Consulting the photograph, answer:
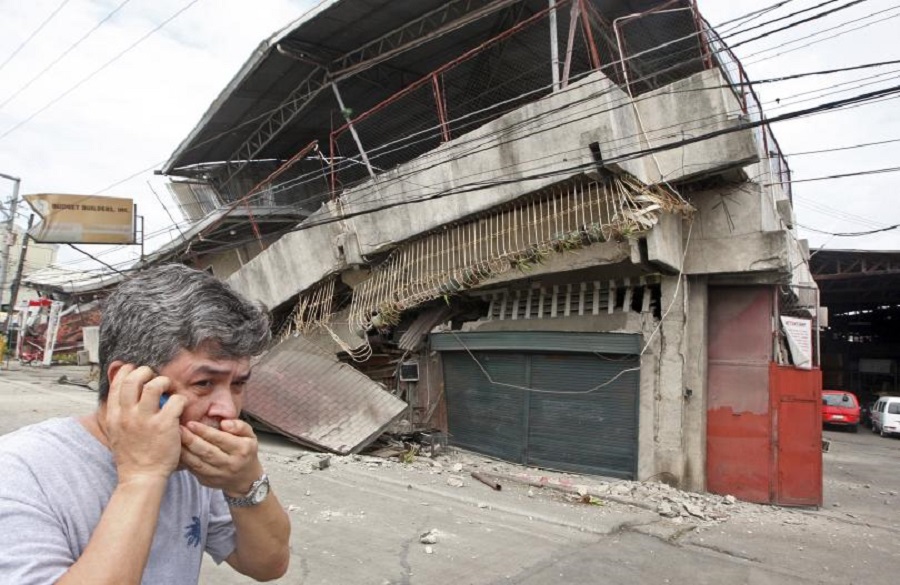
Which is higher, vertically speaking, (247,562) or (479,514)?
(247,562)

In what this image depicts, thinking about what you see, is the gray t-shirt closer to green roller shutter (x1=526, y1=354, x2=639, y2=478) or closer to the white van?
green roller shutter (x1=526, y1=354, x2=639, y2=478)

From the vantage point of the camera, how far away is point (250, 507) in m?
1.62

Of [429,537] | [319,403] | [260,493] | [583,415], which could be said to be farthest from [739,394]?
[260,493]

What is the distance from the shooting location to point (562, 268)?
28.3 feet

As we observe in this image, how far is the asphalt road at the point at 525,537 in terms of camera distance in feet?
14.7

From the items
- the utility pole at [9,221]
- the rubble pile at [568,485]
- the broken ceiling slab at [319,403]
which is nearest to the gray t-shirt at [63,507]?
the rubble pile at [568,485]

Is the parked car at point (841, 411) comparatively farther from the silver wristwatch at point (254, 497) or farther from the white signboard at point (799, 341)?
the silver wristwatch at point (254, 497)

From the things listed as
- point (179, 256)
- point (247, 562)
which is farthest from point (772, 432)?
point (179, 256)

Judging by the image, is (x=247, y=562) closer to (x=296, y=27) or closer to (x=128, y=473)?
(x=128, y=473)

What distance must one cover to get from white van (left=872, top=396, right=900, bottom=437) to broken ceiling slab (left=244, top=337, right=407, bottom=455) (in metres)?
19.1

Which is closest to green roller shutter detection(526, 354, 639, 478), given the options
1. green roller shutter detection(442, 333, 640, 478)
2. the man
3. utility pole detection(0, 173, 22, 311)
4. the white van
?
→ green roller shutter detection(442, 333, 640, 478)

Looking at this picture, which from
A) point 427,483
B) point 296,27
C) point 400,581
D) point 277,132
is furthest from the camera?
point 277,132

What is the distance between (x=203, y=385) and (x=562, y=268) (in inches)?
298

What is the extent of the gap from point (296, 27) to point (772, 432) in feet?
32.9
